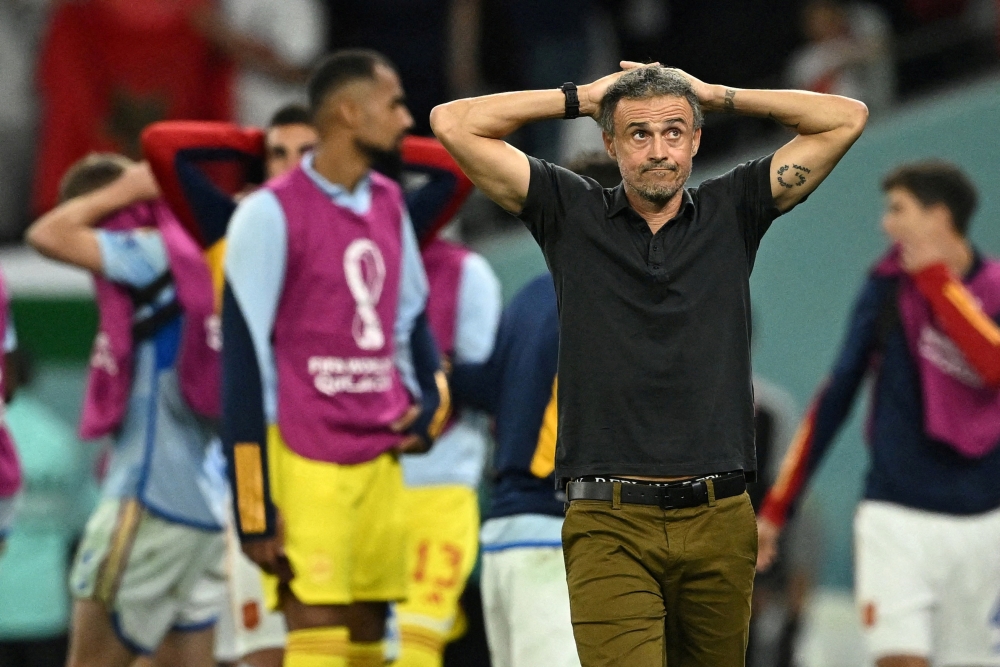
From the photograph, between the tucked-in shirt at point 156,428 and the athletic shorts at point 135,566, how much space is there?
67 mm

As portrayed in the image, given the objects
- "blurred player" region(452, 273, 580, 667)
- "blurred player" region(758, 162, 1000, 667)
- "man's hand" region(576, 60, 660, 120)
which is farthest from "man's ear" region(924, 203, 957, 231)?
"man's hand" region(576, 60, 660, 120)

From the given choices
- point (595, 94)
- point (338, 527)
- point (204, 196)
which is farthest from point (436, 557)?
point (595, 94)

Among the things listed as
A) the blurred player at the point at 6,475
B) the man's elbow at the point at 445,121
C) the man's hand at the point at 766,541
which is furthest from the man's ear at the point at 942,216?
the blurred player at the point at 6,475

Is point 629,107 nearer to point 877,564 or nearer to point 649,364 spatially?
point 649,364

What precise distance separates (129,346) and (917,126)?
17.9ft

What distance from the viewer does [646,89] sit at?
181 inches

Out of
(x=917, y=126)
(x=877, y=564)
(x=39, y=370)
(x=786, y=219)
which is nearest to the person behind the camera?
(x=877, y=564)

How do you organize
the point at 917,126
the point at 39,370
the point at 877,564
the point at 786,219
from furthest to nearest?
the point at 39,370, the point at 786,219, the point at 917,126, the point at 877,564

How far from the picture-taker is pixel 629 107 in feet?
15.1

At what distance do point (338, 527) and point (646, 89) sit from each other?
1.90m

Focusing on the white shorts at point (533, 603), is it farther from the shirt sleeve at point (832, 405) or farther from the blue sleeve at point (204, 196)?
the blue sleeve at point (204, 196)

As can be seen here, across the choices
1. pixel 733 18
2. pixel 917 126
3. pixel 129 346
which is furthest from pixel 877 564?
pixel 733 18

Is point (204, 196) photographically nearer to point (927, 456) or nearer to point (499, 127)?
point (499, 127)

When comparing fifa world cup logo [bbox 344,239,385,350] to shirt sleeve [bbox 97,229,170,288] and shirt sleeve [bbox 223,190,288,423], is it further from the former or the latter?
shirt sleeve [bbox 97,229,170,288]
